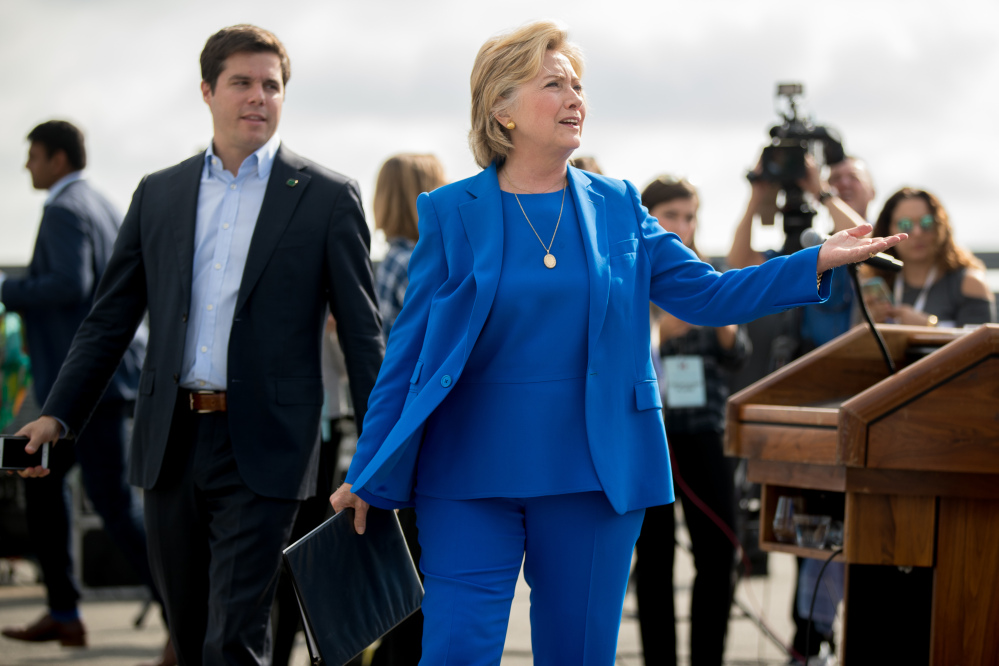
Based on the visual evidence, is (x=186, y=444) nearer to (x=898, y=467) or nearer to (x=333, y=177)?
(x=333, y=177)

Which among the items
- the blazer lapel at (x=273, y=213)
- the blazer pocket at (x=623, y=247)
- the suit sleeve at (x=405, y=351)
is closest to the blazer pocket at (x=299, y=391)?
the blazer lapel at (x=273, y=213)

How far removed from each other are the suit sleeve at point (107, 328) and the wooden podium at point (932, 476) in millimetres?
1883

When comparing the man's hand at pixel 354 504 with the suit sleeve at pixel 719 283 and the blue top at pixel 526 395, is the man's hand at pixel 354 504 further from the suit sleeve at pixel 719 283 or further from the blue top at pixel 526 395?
the suit sleeve at pixel 719 283

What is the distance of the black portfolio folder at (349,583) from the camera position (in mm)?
2512

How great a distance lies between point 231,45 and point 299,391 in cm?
102

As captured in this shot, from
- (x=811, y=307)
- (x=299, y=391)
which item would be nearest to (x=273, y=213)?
(x=299, y=391)

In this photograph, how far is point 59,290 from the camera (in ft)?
15.5

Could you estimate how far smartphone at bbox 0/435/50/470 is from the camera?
2.88m

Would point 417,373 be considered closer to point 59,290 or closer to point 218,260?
point 218,260

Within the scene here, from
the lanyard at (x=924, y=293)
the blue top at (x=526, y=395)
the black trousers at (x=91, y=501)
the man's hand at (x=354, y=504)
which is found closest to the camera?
the blue top at (x=526, y=395)

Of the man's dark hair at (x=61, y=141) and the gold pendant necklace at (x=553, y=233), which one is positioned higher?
the man's dark hair at (x=61, y=141)

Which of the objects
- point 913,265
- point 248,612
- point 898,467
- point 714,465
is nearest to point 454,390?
point 248,612

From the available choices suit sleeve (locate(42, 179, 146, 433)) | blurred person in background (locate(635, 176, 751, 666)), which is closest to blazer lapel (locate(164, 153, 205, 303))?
suit sleeve (locate(42, 179, 146, 433))

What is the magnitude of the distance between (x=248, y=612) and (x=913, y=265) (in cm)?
292
